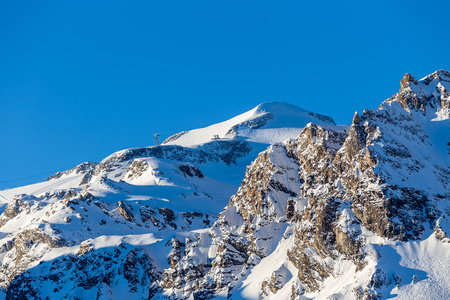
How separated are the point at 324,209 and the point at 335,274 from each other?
581 inches

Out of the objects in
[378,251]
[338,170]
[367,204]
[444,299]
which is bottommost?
[444,299]

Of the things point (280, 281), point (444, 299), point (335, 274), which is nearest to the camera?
point (444, 299)

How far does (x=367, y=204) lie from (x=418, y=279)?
812 inches

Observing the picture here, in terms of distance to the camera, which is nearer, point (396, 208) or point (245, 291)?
point (396, 208)

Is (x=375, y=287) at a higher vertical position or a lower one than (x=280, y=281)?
lower

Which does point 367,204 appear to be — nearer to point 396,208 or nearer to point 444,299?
point 396,208

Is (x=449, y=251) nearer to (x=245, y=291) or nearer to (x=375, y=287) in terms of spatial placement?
(x=375, y=287)

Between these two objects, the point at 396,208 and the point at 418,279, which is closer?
the point at 418,279

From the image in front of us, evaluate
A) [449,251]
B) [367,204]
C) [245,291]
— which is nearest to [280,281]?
[245,291]

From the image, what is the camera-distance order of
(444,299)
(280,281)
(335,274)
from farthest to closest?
1. (280,281)
2. (335,274)
3. (444,299)

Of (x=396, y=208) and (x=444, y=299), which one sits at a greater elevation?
(x=396, y=208)

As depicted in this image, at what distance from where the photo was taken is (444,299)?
159375mm

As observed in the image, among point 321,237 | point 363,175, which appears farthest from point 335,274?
point 363,175

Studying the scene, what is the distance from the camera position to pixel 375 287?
161875mm
